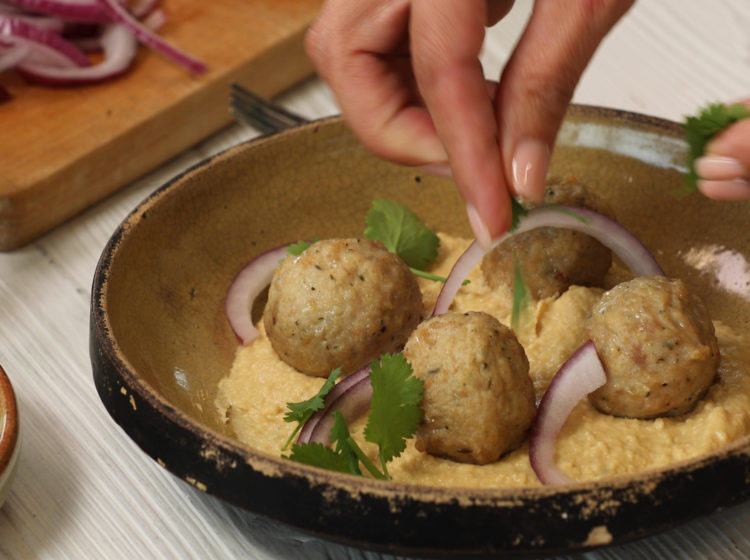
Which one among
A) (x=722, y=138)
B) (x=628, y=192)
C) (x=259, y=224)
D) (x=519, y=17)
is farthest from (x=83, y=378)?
(x=519, y=17)

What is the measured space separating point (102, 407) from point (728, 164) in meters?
1.74

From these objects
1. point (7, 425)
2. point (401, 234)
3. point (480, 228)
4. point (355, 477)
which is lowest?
point (7, 425)

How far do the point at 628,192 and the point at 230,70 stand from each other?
1.75 m

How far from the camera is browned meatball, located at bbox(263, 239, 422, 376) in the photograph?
212 centimetres

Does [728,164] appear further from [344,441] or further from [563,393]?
[344,441]

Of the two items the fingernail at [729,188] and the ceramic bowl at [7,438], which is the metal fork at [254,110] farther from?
the fingernail at [729,188]

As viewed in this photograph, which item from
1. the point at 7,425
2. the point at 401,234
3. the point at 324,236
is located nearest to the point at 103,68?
the point at 324,236

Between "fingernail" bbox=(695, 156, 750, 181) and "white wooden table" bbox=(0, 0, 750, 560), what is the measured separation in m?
0.77

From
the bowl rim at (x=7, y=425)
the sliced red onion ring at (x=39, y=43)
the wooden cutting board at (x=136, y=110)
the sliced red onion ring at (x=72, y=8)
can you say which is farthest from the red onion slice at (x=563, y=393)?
the sliced red onion ring at (x=72, y=8)

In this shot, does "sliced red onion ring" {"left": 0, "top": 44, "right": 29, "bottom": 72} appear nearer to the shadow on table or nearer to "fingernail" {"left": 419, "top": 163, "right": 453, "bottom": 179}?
"fingernail" {"left": 419, "top": 163, "right": 453, "bottom": 179}

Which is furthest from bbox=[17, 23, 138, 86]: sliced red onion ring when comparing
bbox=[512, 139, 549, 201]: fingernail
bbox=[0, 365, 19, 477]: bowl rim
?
bbox=[512, 139, 549, 201]: fingernail

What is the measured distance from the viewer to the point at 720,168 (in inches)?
72.2

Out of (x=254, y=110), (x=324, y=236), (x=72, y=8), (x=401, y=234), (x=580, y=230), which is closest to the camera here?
(x=580, y=230)

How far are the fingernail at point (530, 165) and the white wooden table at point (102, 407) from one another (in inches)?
32.7
